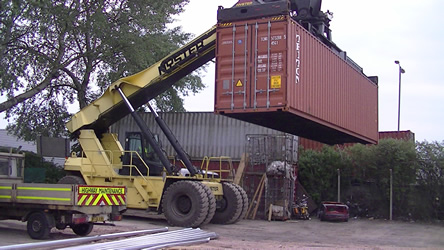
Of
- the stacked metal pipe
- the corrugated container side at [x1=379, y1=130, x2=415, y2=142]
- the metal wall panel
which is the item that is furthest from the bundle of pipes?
the corrugated container side at [x1=379, y1=130, x2=415, y2=142]

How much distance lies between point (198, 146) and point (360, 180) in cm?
780

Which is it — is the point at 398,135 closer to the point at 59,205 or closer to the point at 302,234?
the point at 302,234

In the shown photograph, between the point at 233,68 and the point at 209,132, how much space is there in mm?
12754

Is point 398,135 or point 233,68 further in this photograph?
point 398,135

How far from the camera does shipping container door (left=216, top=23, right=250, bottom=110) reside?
40.4 feet

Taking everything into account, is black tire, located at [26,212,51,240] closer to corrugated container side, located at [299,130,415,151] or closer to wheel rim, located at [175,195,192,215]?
wheel rim, located at [175,195,192,215]

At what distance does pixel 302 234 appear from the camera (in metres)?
16.5

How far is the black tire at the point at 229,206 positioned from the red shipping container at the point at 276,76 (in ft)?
15.9

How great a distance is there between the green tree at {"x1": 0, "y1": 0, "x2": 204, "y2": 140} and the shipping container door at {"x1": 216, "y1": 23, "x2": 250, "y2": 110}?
36.6 feet

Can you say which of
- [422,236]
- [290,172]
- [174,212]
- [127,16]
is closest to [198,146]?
[290,172]

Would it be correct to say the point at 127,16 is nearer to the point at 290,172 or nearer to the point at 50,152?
the point at 50,152

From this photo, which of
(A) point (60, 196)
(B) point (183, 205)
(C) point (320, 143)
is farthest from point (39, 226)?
(C) point (320, 143)

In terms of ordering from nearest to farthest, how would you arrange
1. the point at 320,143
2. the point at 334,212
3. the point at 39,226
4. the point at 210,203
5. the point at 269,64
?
the point at 269,64, the point at 39,226, the point at 210,203, the point at 334,212, the point at 320,143

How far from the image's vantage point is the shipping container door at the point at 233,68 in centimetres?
1231
